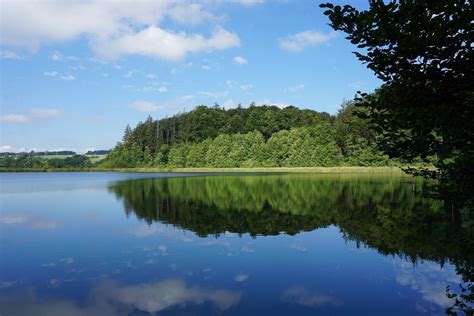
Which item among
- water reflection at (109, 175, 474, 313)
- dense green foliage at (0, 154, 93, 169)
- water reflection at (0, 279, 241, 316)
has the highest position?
dense green foliage at (0, 154, 93, 169)

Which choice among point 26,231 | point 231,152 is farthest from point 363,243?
point 231,152

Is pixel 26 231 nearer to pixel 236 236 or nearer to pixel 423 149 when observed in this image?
pixel 236 236

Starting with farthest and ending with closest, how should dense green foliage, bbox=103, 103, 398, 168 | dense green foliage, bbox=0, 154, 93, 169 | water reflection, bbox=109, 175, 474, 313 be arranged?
dense green foliage, bbox=0, 154, 93, 169 < dense green foliage, bbox=103, 103, 398, 168 < water reflection, bbox=109, 175, 474, 313

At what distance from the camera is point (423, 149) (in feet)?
23.0

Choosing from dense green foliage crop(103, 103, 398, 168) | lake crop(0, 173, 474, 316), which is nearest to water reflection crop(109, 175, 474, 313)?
lake crop(0, 173, 474, 316)

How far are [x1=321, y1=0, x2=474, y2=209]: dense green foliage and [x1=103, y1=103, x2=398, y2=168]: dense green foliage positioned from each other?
93.4 metres

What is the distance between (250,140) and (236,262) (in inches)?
4496

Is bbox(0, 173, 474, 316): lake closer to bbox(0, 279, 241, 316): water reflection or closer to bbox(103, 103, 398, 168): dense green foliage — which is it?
bbox(0, 279, 241, 316): water reflection

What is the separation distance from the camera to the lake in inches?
395

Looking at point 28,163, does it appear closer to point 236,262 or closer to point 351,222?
point 351,222

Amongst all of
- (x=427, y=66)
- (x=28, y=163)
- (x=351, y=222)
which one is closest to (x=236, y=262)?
(x=427, y=66)

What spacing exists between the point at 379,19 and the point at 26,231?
841 inches

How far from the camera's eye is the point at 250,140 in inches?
5034

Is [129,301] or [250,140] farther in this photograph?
[250,140]
